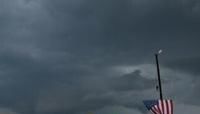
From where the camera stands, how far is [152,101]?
100 meters

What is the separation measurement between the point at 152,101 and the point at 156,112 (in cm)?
128

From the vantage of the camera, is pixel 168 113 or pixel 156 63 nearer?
pixel 168 113

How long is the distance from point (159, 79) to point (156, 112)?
21.4 ft

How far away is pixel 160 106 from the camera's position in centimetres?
9975

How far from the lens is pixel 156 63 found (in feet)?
348

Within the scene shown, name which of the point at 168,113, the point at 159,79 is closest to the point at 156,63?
the point at 159,79

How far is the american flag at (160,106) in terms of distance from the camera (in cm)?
9962

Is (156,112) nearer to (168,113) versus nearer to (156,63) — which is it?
(168,113)

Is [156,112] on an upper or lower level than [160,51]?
lower

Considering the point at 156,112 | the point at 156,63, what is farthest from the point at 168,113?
the point at 156,63

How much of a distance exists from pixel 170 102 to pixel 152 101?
6.47 ft

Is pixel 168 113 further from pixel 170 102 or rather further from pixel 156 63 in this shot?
pixel 156 63

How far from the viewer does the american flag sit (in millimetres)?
99625

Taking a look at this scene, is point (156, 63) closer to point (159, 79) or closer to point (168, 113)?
point (159, 79)
